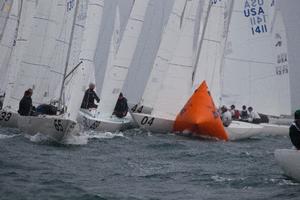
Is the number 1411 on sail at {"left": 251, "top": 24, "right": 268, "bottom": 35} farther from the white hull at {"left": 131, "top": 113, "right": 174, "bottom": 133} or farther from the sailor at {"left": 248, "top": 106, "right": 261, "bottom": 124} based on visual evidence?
the white hull at {"left": 131, "top": 113, "right": 174, "bottom": 133}

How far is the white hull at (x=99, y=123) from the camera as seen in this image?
66.4 ft

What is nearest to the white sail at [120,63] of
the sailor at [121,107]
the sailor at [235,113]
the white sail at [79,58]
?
the sailor at [121,107]

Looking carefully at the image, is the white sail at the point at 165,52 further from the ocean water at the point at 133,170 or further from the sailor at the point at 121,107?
the ocean water at the point at 133,170

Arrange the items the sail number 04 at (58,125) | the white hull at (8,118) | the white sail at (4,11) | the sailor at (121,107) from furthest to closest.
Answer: the white sail at (4,11) → the sailor at (121,107) → the white hull at (8,118) → the sail number 04 at (58,125)

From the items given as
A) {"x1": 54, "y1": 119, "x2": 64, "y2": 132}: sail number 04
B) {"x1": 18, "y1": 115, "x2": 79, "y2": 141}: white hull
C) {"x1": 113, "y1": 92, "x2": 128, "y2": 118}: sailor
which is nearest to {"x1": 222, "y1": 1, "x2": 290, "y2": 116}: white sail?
{"x1": 113, "y1": 92, "x2": 128, "y2": 118}: sailor

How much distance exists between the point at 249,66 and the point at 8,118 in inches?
460

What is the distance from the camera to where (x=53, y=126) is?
52.3ft

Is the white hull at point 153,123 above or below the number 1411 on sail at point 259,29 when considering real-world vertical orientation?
below

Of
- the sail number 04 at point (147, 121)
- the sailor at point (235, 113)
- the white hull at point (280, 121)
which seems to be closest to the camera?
the sail number 04 at point (147, 121)

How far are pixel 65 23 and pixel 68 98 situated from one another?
2756 millimetres

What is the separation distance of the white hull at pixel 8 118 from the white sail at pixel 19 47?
0.19 meters

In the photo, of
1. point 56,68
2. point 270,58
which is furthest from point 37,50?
point 270,58

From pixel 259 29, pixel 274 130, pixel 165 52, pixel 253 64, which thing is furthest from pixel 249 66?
pixel 165 52

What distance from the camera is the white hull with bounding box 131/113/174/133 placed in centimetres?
2109
